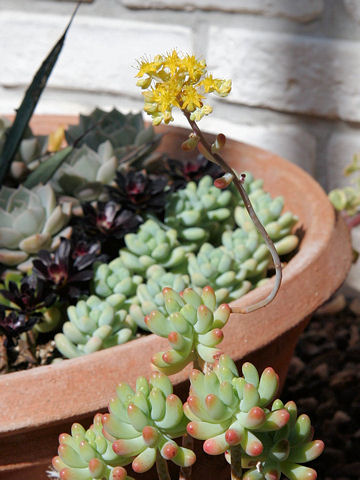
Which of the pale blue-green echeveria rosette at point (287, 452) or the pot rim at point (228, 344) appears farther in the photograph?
the pot rim at point (228, 344)

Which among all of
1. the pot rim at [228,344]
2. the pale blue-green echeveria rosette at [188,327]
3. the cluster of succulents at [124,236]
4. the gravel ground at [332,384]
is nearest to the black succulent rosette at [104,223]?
the cluster of succulents at [124,236]

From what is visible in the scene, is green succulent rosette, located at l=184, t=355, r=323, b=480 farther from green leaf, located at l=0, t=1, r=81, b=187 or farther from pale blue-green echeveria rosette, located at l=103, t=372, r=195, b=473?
green leaf, located at l=0, t=1, r=81, b=187

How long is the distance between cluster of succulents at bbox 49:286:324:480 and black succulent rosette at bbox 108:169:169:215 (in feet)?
1.42

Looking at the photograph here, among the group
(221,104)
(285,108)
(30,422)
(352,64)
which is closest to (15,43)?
(221,104)

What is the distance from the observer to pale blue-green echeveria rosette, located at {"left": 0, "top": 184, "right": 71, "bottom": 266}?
89cm

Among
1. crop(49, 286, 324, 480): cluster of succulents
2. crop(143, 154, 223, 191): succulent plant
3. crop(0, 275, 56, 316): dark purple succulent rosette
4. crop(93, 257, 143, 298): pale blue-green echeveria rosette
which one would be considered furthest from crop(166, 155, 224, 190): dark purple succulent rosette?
crop(49, 286, 324, 480): cluster of succulents

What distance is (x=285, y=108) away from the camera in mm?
1449

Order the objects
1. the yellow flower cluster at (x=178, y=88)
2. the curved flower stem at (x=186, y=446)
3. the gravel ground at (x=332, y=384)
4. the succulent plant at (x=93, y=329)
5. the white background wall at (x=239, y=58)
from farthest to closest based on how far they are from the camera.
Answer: the white background wall at (x=239, y=58) → the gravel ground at (x=332, y=384) → the succulent plant at (x=93, y=329) → the curved flower stem at (x=186, y=446) → the yellow flower cluster at (x=178, y=88)

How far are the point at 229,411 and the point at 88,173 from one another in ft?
1.99

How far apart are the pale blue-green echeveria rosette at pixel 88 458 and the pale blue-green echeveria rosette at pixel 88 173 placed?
1.72 feet

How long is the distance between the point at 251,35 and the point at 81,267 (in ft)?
2.57

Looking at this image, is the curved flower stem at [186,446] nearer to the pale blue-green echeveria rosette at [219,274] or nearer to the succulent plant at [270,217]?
the pale blue-green echeveria rosette at [219,274]

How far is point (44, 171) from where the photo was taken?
3.26ft

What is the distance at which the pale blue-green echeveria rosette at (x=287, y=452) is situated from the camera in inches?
19.8
